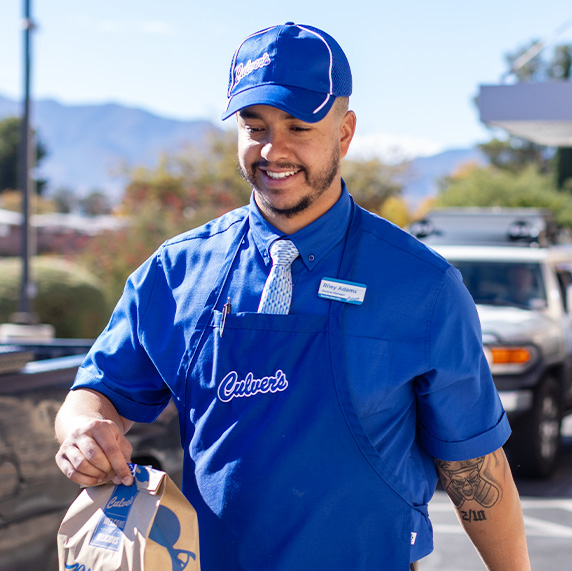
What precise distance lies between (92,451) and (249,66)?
37.7 inches

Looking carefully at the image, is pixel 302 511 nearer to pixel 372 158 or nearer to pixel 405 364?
pixel 405 364

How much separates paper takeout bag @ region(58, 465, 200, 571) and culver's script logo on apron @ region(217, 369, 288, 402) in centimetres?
24

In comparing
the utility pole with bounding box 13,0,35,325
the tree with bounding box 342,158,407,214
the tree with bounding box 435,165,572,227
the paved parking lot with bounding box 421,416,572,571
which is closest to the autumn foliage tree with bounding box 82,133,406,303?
the tree with bounding box 342,158,407,214

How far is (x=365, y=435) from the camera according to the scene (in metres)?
1.94

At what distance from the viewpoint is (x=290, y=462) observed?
6.39ft

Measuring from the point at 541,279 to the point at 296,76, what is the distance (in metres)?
6.75

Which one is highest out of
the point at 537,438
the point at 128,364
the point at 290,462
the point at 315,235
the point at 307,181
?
the point at 307,181

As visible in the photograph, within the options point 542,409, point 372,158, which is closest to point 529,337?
point 542,409

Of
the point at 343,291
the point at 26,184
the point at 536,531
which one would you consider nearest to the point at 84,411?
the point at 343,291

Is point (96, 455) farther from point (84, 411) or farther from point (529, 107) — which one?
point (529, 107)

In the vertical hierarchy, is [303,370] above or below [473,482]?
above

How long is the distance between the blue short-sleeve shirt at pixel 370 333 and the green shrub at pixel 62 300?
13.2m

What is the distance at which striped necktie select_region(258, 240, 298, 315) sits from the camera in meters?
2.06

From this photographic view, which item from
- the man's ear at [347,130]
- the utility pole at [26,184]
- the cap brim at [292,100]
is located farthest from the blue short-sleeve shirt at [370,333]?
the utility pole at [26,184]
